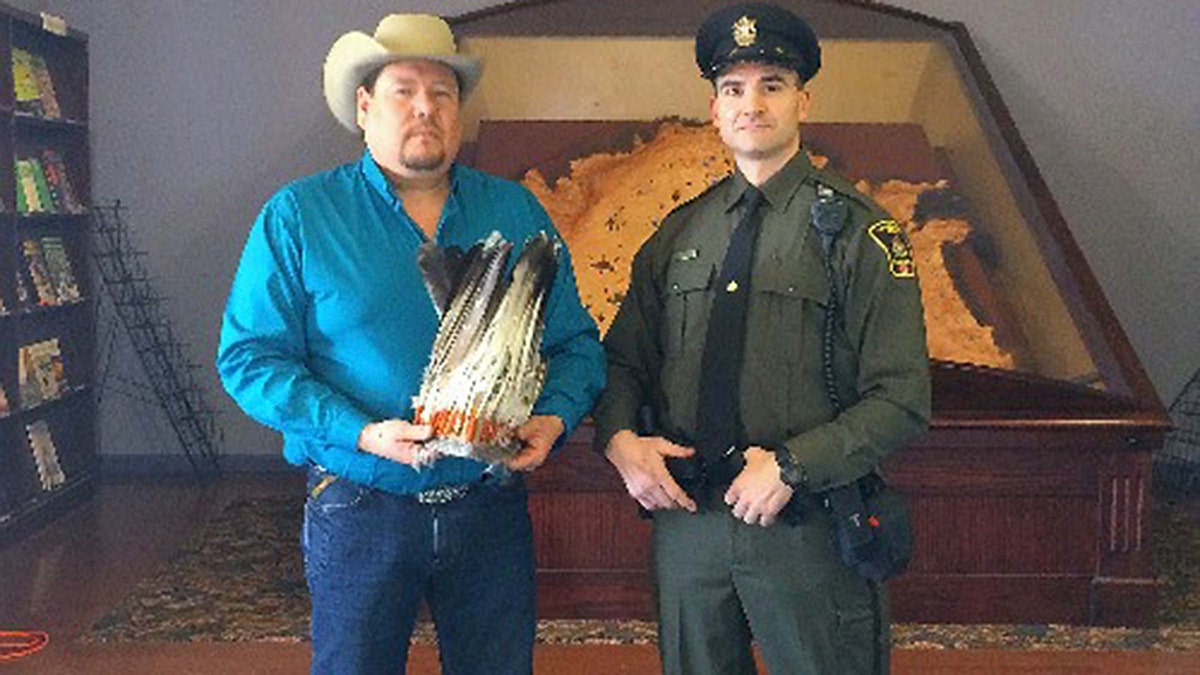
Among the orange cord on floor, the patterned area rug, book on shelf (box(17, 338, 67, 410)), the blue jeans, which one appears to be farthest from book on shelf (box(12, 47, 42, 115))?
the blue jeans

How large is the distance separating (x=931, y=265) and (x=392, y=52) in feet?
8.09

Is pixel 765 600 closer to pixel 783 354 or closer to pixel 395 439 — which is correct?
pixel 783 354

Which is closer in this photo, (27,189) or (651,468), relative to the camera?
(651,468)

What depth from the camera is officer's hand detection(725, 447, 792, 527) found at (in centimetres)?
165

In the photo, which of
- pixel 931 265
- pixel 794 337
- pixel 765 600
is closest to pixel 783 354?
Answer: pixel 794 337

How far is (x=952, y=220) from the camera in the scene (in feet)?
12.9

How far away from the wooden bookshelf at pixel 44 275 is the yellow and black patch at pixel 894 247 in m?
3.59

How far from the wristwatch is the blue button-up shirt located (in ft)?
0.93

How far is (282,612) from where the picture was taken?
140 inches

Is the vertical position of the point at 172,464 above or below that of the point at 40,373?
below

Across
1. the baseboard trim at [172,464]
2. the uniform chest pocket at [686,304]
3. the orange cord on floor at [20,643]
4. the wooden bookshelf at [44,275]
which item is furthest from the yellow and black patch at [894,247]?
the baseboard trim at [172,464]

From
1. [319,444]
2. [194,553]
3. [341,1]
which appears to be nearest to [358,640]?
[319,444]

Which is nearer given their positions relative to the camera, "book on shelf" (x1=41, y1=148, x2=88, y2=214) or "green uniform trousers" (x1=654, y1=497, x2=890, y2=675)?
"green uniform trousers" (x1=654, y1=497, x2=890, y2=675)

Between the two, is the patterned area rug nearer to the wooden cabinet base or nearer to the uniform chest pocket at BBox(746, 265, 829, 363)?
the wooden cabinet base
